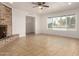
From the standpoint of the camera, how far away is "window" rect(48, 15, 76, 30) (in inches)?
318

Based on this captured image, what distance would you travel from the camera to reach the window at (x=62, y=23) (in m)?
8.07

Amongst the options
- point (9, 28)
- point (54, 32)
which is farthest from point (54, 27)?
point (9, 28)

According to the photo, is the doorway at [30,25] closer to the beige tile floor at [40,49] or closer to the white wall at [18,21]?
the white wall at [18,21]

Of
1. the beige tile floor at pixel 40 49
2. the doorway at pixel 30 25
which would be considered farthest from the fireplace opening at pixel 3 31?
the doorway at pixel 30 25

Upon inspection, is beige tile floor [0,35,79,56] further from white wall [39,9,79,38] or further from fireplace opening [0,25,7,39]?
white wall [39,9,79,38]

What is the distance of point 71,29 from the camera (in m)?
8.11

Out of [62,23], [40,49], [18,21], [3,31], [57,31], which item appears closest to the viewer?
[40,49]

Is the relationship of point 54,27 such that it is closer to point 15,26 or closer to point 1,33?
point 15,26

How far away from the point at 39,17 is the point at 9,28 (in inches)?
202

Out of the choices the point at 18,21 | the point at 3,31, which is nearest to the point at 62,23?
the point at 18,21

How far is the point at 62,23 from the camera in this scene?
901cm

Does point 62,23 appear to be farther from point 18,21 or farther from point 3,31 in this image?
point 3,31

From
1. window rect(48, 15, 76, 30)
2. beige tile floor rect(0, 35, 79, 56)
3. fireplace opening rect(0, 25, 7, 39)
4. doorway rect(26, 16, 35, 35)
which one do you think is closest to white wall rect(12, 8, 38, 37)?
fireplace opening rect(0, 25, 7, 39)

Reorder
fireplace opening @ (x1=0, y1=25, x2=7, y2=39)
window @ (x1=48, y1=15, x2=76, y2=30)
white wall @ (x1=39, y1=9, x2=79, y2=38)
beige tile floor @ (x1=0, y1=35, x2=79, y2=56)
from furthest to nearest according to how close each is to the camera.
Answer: window @ (x1=48, y1=15, x2=76, y2=30), white wall @ (x1=39, y1=9, x2=79, y2=38), fireplace opening @ (x1=0, y1=25, x2=7, y2=39), beige tile floor @ (x1=0, y1=35, x2=79, y2=56)
